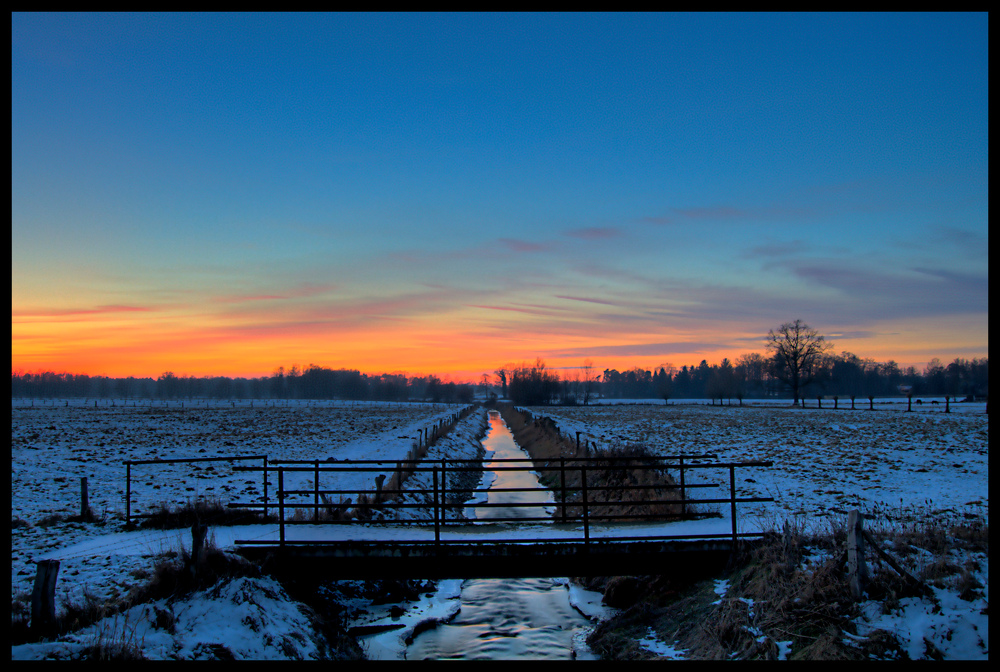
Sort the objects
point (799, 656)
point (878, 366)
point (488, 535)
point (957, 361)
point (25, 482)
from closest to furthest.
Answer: point (799, 656), point (488, 535), point (25, 482), point (957, 361), point (878, 366)

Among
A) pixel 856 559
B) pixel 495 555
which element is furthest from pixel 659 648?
pixel 856 559

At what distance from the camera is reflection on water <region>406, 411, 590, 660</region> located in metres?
9.50

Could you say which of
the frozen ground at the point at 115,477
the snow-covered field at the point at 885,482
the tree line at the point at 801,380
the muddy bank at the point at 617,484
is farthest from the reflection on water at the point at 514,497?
the tree line at the point at 801,380

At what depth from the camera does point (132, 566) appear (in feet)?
32.6

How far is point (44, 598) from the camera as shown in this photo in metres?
7.11

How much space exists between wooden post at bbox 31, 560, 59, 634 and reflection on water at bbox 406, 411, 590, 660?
478cm

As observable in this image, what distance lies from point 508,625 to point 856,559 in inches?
229

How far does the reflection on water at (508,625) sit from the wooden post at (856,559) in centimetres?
430

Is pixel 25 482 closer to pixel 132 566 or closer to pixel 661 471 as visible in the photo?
pixel 132 566

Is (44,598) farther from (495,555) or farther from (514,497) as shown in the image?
(514,497)

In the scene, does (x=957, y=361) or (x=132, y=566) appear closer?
(x=132, y=566)

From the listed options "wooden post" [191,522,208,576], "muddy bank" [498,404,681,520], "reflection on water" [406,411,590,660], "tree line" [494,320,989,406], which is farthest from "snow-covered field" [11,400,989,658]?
"tree line" [494,320,989,406]
